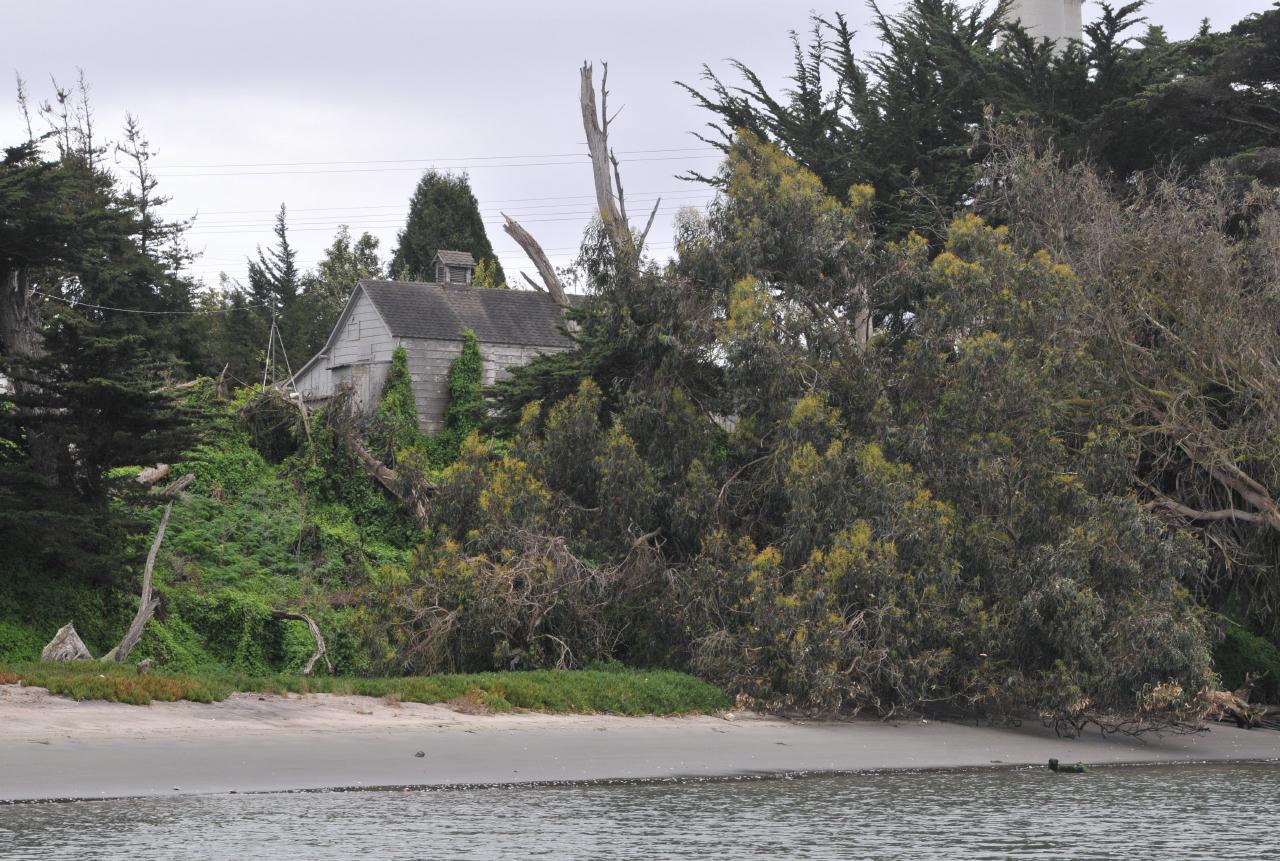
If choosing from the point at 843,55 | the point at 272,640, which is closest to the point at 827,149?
the point at 843,55

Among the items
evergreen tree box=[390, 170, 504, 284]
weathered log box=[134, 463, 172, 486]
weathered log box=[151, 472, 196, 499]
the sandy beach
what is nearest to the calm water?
the sandy beach

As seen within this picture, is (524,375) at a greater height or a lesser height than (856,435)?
greater

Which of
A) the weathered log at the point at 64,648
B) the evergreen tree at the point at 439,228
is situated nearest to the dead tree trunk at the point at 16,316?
the weathered log at the point at 64,648

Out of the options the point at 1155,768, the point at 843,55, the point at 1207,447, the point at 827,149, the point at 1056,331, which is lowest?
the point at 1155,768

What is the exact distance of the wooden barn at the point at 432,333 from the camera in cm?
3544

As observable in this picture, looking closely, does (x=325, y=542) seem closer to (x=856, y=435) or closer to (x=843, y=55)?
(x=856, y=435)

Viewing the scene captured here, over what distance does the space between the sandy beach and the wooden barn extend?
668 inches

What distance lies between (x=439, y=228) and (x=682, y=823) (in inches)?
2061

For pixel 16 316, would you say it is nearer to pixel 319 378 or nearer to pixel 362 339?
pixel 362 339

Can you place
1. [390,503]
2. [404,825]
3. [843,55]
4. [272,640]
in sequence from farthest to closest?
[843,55] → [390,503] → [272,640] → [404,825]

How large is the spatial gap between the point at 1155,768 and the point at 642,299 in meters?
10.2

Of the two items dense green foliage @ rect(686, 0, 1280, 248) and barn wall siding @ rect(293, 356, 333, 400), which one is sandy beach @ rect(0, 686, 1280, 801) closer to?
dense green foliage @ rect(686, 0, 1280, 248)

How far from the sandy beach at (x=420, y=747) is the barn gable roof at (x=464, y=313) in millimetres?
18531

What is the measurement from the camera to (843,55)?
3406cm
